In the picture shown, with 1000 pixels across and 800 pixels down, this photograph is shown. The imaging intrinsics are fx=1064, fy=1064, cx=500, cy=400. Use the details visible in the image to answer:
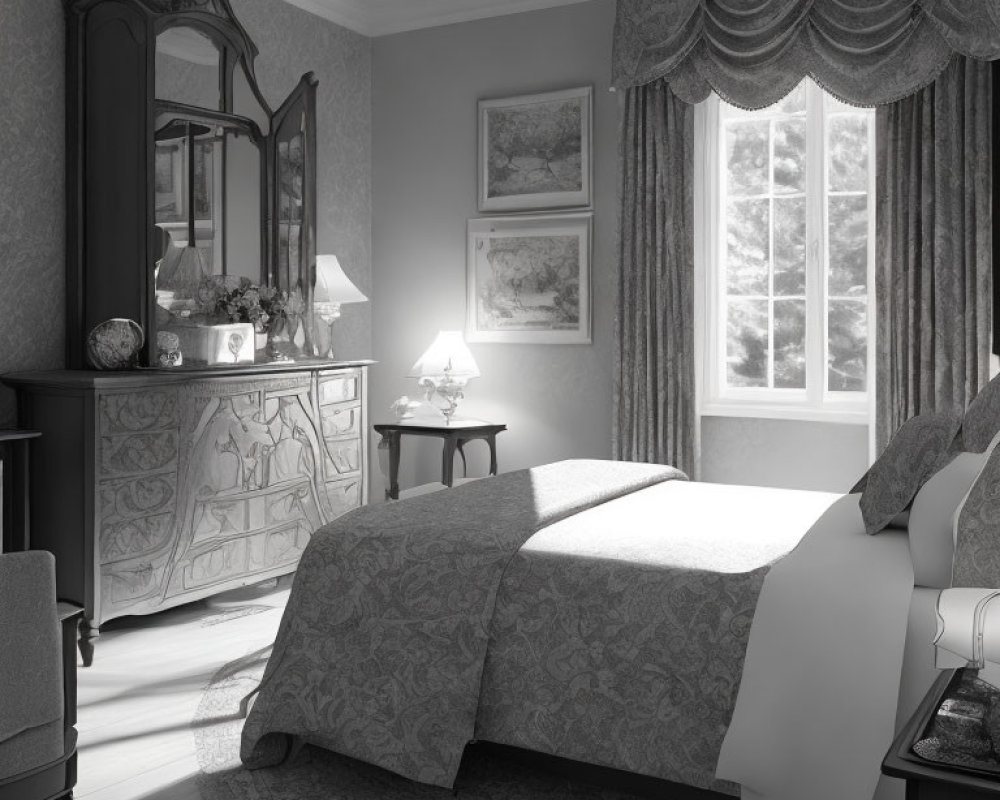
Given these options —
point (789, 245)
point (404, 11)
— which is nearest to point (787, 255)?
point (789, 245)

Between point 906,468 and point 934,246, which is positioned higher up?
point 934,246

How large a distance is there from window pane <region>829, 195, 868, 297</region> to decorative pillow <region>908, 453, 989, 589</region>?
2640mm

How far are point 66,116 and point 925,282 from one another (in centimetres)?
370

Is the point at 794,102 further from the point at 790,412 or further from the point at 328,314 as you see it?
the point at 328,314

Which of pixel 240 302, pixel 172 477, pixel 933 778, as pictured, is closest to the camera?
pixel 933 778

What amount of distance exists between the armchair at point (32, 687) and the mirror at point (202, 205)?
2.72 m

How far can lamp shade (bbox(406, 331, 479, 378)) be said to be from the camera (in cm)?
557

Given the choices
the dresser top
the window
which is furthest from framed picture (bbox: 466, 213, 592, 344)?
the dresser top

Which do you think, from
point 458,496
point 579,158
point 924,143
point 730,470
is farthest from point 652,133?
point 458,496

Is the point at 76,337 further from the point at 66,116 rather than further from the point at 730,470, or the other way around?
the point at 730,470

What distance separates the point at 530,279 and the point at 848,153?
67.3 inches

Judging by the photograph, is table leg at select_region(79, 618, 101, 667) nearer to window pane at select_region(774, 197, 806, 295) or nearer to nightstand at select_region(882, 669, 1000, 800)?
nightstand at select_region(882, 669, 1000, 800)

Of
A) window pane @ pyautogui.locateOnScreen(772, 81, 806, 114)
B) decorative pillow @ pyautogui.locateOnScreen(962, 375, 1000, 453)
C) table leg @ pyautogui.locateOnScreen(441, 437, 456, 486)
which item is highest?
window pane @ pyautogui.locateOnScreen(772, 81, 806, 114)

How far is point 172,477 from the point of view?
4.15m
